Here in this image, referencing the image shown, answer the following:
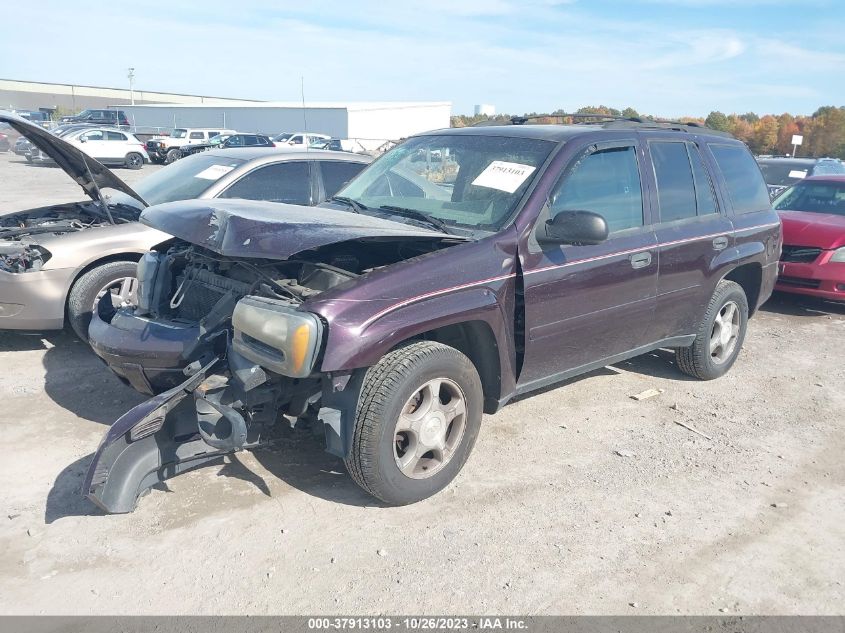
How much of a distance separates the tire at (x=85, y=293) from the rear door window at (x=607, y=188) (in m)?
3.61

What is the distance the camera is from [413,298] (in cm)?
339

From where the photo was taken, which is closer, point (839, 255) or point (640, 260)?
point (640, 260)

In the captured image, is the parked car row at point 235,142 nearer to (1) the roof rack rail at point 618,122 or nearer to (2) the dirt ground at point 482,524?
(1) the roof rack rail at point 618,122

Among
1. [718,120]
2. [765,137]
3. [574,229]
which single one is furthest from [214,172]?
[765,137]

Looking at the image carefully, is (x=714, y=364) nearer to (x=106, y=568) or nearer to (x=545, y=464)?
(x=545, y=464)

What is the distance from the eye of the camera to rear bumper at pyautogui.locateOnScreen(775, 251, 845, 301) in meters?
7.68

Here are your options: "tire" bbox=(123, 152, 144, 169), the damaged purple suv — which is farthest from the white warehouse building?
the damaged purple suv

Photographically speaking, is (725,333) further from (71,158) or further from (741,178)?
(71,158)

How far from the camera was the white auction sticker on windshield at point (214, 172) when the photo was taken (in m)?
6.15

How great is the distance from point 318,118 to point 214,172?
5119cm

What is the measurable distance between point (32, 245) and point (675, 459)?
4.92m

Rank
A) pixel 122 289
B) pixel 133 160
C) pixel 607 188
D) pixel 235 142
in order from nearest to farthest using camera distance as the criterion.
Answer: pixel 607 188 < pixel 122 289 < pixel 133 160 < pixel 235 142

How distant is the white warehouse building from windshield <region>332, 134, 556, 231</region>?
4827 centimetres

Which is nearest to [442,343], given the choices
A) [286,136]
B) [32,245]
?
[32,245]
